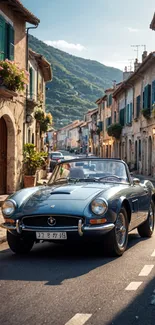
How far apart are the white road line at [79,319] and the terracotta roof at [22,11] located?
1301 cm

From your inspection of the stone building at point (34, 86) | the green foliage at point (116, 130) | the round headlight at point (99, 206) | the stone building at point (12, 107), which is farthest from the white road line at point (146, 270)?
the green foliage at point (116, 130)

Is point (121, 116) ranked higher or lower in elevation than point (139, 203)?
higher

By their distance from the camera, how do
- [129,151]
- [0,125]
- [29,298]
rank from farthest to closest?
[129,151] < [0,125] < [29,298]

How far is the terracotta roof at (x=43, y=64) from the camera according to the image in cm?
2275

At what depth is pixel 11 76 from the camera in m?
14.0

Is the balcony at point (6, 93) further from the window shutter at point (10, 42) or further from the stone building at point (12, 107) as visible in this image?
the window shutter at point (10, 42)

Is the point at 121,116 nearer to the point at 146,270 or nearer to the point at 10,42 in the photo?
the point at 10,42

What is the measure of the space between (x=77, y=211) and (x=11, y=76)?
8.43 m

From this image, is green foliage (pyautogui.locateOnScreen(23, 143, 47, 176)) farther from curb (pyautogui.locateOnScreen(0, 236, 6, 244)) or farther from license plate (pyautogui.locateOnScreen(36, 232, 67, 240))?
license plate (pyautogui.locateOnScreen(36, 232, 67, 240))

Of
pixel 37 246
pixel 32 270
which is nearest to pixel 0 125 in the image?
pixel 37 246

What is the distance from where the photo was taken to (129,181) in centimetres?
806

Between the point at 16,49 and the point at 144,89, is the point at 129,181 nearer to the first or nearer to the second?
the point at 16,49

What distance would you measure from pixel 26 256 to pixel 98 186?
4.92 ft

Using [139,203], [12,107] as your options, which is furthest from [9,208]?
[12,107]
